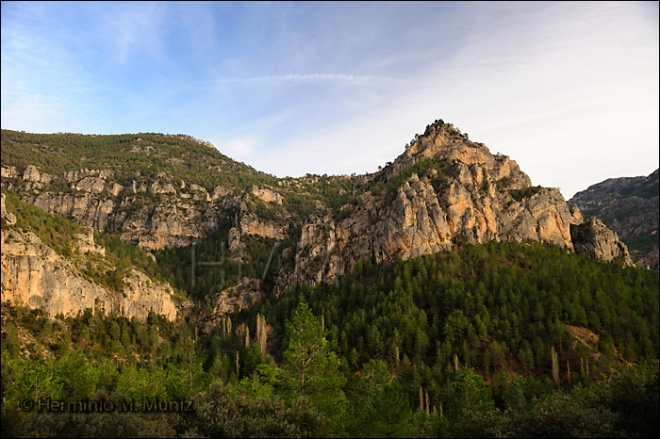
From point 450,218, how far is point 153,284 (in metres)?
103

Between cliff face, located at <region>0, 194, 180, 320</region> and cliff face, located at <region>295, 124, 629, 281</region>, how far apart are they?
187 ft

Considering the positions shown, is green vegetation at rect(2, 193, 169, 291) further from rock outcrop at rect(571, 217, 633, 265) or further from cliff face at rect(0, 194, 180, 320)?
rock outcrop at rect(571, 217, 633, 265)

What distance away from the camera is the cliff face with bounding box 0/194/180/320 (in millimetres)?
121625

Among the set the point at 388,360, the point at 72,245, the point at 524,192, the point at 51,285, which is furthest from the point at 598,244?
the point at 72,245

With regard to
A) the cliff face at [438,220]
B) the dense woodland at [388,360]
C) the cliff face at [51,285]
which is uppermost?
the cliff face at [438,220]

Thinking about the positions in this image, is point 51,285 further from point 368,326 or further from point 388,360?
point 388,360

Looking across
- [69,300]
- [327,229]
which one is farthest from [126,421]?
[327,229]

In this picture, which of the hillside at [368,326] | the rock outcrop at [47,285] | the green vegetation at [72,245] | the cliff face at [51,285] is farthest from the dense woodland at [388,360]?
the green vegetation at [72,245]

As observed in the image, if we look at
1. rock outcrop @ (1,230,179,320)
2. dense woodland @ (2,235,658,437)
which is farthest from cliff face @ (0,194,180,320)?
dense woodland @ (2,235,658,437)

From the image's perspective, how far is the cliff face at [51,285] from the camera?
399 ft

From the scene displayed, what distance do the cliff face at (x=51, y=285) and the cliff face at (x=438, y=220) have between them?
56933 mm

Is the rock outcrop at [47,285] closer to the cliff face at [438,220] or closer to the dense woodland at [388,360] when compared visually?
the dense woodland at [388,360]

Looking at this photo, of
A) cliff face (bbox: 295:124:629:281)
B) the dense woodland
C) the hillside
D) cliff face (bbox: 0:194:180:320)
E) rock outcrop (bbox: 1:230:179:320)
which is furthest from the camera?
cliff face (bbox: 295:124:629:281)

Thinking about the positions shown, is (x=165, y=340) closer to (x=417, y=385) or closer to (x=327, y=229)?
(x=327, y=229)
